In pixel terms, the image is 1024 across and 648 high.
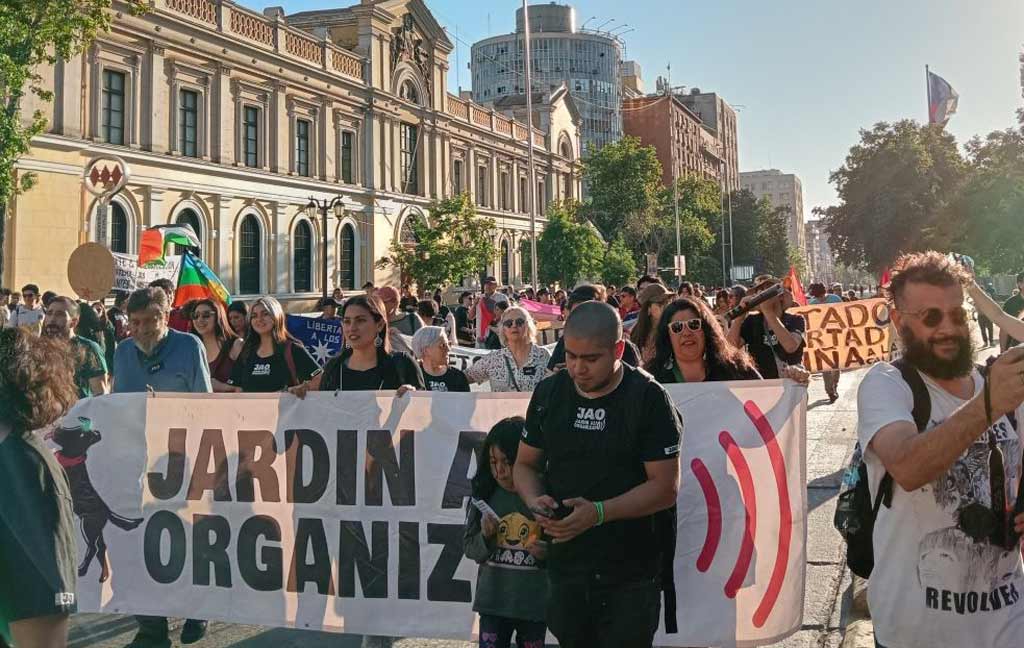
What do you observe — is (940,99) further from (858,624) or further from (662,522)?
(662,522)

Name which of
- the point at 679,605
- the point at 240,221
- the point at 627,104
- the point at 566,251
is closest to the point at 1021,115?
the point at 566,251

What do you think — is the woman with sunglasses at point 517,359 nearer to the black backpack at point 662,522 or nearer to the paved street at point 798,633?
the paved street at point 798,633

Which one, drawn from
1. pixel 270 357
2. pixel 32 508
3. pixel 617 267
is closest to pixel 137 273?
pixel 270 357

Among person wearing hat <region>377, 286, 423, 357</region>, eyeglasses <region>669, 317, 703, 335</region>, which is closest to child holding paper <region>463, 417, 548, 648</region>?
eyeglasses <region>669, 317, 703, 335</region>

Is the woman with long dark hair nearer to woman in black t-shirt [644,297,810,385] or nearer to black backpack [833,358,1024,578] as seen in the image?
black backpack [833,358,1024,578]

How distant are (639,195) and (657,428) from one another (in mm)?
59552

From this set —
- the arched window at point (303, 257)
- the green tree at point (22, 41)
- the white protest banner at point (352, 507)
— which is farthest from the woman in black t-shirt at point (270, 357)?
the arched window at point (303, 257)

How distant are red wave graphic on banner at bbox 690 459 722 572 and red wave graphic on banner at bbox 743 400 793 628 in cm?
30

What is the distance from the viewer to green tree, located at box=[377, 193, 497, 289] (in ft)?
127

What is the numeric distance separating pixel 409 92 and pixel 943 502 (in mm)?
42542

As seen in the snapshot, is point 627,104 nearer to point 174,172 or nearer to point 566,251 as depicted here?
point 566,251

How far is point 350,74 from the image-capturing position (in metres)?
38.0

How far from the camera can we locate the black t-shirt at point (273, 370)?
6.18 metres

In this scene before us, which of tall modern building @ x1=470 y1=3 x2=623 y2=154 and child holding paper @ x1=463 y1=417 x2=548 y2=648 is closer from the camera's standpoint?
child holding paper @ x1=463 y1=417 x2=548 y2=648
